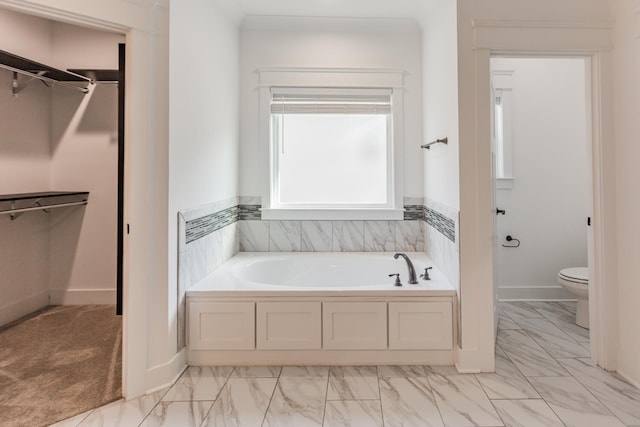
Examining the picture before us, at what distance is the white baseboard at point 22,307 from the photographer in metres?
2.71

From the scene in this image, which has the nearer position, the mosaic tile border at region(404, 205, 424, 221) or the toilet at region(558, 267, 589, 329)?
the toilet at region(558, 267, 589, 329)

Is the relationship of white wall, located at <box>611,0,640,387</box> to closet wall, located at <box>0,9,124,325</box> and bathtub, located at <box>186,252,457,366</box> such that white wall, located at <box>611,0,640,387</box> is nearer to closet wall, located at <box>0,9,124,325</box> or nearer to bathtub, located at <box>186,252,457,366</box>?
bathtub, located at <box>186,252,457,366</box>

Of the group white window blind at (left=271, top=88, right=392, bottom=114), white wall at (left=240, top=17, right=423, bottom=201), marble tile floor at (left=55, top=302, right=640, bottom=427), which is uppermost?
white wall at (left=240, top=17, right=423, bottom=201)

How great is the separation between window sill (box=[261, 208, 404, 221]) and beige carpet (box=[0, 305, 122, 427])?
59.7 inches

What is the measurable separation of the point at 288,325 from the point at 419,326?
31.1 inches

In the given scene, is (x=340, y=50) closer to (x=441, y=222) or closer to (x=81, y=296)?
(x=441, y=222)

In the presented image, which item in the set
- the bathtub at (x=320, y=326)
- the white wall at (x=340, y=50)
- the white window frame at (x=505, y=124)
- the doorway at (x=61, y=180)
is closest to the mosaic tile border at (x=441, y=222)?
the bathtub at (x=320, y=326)

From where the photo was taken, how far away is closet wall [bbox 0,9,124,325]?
2.88 metres

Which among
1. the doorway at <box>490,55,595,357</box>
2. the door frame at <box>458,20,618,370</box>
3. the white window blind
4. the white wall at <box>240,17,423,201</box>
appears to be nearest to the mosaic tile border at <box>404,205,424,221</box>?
the white wall at <box>240,17,423,201</box>

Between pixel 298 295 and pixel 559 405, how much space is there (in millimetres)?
1421

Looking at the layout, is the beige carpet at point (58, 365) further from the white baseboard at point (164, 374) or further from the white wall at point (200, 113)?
the white wall at point (200, 113)

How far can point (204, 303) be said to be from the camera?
6.89 ft

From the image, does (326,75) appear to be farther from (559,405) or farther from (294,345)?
(559,405)

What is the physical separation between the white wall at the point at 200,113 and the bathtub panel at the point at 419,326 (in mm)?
1284
